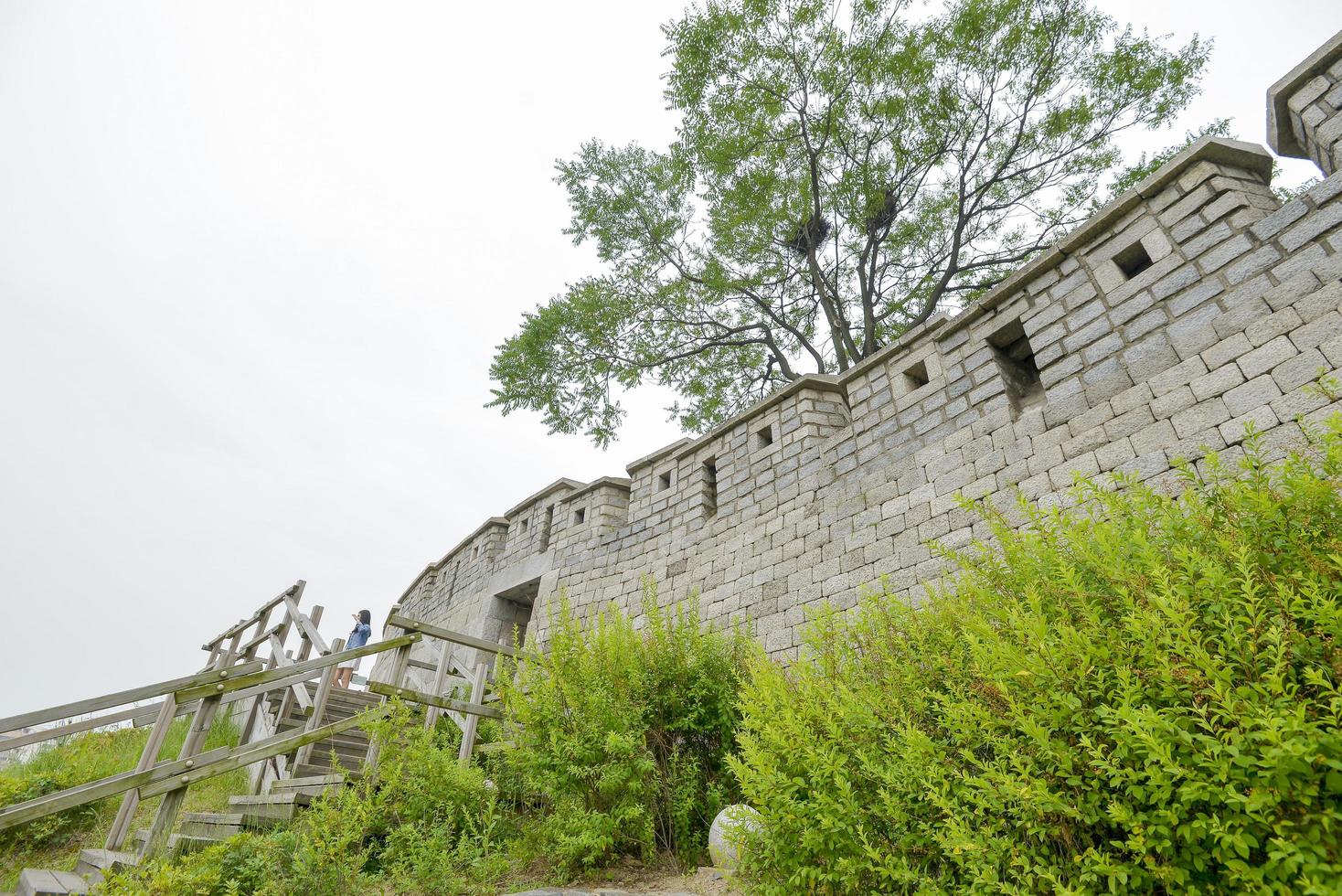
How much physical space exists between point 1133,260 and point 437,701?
20.5 ft

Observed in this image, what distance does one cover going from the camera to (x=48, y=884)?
147 inches

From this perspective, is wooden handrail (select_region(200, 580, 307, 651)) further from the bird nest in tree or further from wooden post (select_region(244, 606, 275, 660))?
the bird nest in tree

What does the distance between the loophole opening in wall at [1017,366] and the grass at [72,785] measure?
6862mm

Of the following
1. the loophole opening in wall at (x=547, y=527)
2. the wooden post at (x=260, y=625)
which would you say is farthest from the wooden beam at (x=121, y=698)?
the loophole opening in wall at (x=547, y=527)

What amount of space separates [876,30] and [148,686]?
1089cm

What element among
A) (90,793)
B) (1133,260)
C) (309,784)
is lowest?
(90,793)

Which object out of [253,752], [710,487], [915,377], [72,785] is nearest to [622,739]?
[253,752]

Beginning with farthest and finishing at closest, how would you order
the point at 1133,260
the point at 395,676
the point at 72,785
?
the point at 72,785, the point at 395,676, the point at 1133,260

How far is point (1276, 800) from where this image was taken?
58.6 inches

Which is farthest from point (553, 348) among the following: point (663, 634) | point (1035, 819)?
point (1035, 819)

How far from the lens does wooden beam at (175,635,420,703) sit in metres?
4.39

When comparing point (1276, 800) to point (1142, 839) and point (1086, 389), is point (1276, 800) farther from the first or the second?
point (1086, 389)

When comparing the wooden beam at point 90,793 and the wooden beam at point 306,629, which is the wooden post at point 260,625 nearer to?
the wooden beam at point 306,629

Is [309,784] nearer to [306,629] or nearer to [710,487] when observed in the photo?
[306,629]
